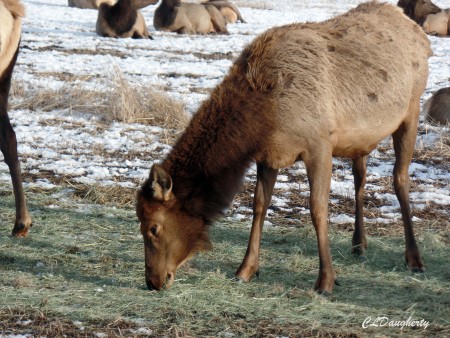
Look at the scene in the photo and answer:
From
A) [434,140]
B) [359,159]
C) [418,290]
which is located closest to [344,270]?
[418,290]

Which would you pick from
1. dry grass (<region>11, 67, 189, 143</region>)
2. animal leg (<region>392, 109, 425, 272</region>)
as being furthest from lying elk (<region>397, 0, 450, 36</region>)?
animal leg (<region>392, 109, 425, 272</region>)

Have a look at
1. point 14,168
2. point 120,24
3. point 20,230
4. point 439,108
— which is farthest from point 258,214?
point 120,24

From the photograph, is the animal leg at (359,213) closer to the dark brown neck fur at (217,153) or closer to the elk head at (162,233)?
the dark brown neck fur at (217,153)

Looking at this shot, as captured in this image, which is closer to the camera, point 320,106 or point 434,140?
point 320,106

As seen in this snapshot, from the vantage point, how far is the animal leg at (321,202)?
5.76m

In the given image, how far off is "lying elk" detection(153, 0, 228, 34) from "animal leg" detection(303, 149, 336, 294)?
1905 centimetres

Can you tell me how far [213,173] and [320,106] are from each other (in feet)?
3.12

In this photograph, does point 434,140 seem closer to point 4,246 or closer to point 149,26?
point 4,246

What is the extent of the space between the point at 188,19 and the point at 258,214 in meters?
18.9

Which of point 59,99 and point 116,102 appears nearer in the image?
point 116,102

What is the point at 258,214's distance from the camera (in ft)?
21.0

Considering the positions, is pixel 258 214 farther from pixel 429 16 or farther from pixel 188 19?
pixel 429 16

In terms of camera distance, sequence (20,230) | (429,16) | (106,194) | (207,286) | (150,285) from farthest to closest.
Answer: (429,16), (106,194), (20,230), (207,286), (150,285)

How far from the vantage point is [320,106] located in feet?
19.1
